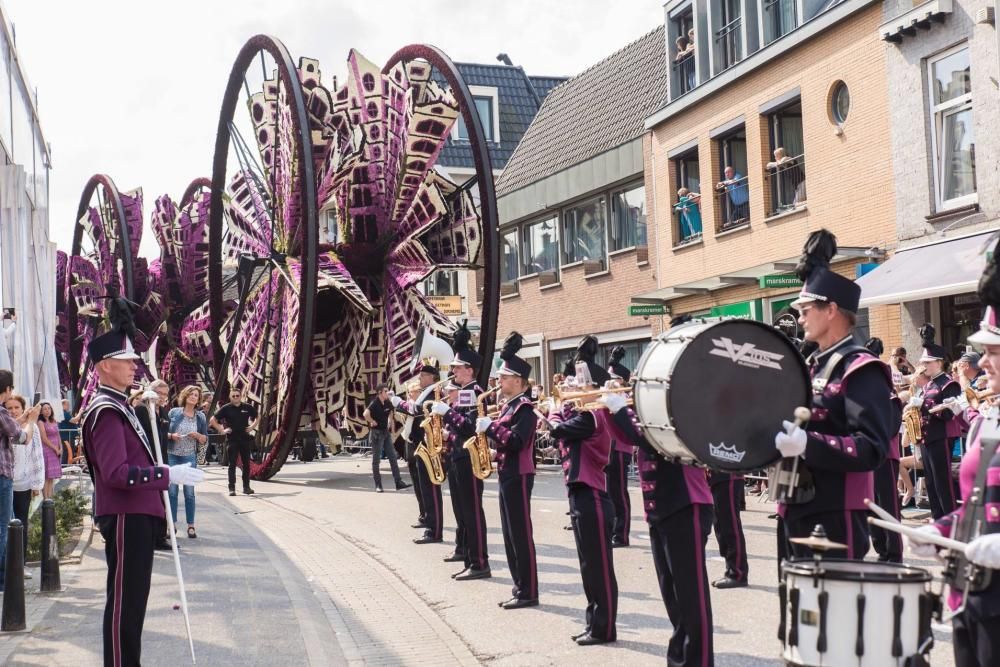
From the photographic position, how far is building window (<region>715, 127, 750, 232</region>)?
2405 centimetres

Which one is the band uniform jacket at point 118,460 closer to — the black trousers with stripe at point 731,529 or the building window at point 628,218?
the black trousers with stripe at point 731,529

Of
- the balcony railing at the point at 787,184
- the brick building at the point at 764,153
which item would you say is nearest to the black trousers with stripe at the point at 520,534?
the brick building at the point at 764,153

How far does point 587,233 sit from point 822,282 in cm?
2612

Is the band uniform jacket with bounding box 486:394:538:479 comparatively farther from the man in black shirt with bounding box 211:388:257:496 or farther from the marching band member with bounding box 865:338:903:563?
the man in black shirt with bounding box 211:388:257:496

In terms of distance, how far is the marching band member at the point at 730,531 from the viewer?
9.71 meters

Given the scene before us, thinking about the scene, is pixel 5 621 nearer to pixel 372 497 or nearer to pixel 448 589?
pixel 448 589

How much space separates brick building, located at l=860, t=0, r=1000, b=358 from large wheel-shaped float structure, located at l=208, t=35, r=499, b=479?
7.01 m

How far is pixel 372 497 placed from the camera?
19.5 metres

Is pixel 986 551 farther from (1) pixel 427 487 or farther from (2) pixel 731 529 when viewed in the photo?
(1) pixel 427 487

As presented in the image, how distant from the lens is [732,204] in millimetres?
24516

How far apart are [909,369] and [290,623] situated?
937 cm

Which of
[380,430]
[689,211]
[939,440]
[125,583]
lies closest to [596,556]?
[125,583]

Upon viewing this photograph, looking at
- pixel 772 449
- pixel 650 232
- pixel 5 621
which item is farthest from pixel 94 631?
pixel 650 232

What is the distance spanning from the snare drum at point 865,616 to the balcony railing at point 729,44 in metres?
21.1
